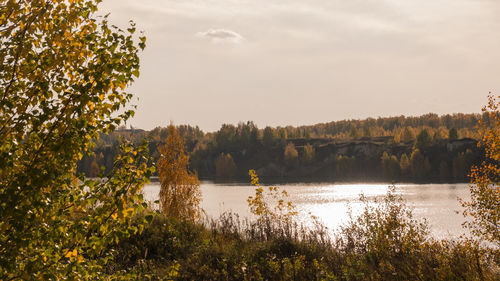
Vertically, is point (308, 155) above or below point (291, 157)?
above

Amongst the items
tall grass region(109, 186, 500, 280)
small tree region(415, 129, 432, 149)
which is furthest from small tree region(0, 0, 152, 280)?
small tree region(415, 129, 432, 149)

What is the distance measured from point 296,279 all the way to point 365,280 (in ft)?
4.96

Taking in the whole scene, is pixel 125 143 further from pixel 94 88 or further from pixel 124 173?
pixel 94 88

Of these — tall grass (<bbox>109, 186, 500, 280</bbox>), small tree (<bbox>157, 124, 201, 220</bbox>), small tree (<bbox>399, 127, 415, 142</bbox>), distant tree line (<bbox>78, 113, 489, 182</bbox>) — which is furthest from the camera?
small tree (<bbox>399, 127, 415, 142</bbox>)

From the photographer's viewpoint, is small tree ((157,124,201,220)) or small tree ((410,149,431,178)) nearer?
small tree ((157,124,201,220))

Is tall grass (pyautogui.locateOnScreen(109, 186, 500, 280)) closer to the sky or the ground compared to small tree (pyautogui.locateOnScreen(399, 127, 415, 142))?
closer to the ground

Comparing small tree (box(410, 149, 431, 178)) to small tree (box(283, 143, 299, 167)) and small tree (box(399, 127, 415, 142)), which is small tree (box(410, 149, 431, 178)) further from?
small tree (box(399, 127, 415, 142))

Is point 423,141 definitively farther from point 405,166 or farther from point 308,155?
point 308,155

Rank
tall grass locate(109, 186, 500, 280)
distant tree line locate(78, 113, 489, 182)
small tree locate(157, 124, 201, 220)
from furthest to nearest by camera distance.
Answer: distant tree line locate(78, 113, 489, 182), small tree locate(157, 124, 201, 220), tall grass locate(109, 186, 500, 280)

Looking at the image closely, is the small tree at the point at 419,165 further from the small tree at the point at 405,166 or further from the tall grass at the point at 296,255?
the tall grass at the point at 296,255

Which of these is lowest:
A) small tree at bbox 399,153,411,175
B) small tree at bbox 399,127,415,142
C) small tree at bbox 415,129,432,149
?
small tree at bbox 399,153,411,175

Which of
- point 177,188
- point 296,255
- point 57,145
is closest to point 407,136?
point 177,188

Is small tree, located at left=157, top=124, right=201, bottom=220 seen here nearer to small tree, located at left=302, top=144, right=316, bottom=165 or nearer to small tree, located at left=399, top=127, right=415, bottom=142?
small tree, located at left=302, top=144, right=316, bottom=165

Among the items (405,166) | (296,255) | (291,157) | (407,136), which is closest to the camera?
(296,255)
